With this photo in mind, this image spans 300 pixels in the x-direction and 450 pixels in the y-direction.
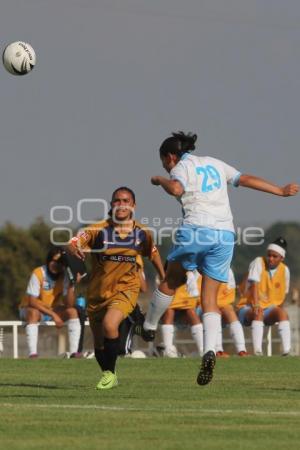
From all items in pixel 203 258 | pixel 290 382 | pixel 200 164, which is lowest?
pixel 290 382

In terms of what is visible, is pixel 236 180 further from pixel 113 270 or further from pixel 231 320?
pixel 231 320

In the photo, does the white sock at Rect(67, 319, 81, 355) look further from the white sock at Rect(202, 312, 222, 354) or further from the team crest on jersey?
the white sock at Rect(202, 312, 222, 354)

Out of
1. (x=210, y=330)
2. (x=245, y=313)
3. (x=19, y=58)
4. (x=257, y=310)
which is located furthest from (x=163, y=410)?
(x=245, y=313)

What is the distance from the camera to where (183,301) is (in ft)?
67.7

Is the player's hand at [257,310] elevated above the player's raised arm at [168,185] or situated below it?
below

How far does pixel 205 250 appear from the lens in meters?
11.2

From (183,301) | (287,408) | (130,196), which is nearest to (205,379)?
(287,408)

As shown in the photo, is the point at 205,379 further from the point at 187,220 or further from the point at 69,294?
the point at 69,294

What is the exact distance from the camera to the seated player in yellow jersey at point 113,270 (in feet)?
38.4

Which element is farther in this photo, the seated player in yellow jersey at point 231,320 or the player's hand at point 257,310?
the player's hand at point 257,310

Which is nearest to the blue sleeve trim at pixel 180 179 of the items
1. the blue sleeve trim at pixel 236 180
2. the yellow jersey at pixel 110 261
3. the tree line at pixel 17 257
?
the blue sleeve trim at pixel 236 180

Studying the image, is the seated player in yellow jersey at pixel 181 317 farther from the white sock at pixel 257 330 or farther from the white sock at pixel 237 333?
the white sock at pixel 257 330

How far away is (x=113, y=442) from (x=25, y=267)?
43.4 metres

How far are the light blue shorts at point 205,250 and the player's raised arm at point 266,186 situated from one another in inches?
17.0
